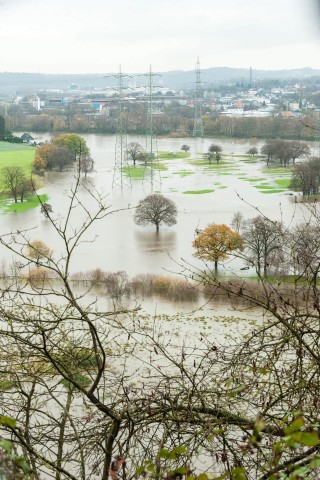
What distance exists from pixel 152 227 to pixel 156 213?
16 cm

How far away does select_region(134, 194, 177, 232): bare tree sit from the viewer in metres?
5.50

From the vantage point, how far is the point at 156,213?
18.0 ft

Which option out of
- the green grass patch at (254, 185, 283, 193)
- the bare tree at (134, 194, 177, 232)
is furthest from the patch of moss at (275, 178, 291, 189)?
the bare tree at (134, 194, 177, 232)

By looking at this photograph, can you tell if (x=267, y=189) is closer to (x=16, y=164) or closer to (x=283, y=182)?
(x=283, y=182)

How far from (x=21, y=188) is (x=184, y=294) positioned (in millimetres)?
3653

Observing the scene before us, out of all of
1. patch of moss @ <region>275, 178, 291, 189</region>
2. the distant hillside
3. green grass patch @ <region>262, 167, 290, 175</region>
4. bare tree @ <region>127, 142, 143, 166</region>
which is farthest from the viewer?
the distant hillside

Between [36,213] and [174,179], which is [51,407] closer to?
[36,213]

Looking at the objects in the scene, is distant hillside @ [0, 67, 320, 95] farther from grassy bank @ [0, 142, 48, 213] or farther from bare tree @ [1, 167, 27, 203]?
bare tree @ [1, 167, 27, 203]

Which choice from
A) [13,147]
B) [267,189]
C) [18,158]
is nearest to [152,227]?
[267,189]

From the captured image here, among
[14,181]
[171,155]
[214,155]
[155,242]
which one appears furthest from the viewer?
[171,155]

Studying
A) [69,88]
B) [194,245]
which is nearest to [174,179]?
[194,245]

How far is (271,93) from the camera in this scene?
26312 millimetres

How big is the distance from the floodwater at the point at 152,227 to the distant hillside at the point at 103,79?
20795 mm

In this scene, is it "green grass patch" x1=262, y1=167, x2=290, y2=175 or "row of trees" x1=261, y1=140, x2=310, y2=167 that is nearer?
"green grass patch" x1=262, y1=167, x2=290, y2=175
